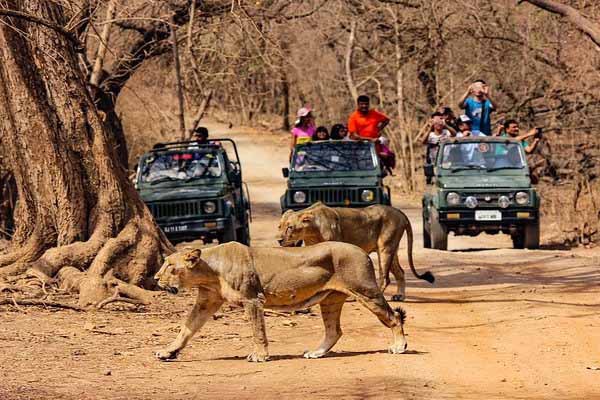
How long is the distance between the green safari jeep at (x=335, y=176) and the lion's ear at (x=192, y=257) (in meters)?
9.67

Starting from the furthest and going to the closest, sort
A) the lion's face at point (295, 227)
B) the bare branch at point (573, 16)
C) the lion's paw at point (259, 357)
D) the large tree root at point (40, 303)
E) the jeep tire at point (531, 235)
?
the jeep tire at point (531, 235), the bare branch at point (573, 16), the large tree root at point (40, 303), the lion's face at point (295, 227), the lion's paw at point (259, 357)

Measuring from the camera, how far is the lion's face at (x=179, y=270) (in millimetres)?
9023

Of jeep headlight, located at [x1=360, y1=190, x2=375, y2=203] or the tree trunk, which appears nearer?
the tree trunk

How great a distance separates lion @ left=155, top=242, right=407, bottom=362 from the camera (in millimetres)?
9141

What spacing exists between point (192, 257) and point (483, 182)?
11.0 meters

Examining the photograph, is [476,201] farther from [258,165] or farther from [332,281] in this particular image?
[258,165]

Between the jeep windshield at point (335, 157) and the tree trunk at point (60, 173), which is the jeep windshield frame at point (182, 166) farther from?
the tree trunk at point (60, 173)

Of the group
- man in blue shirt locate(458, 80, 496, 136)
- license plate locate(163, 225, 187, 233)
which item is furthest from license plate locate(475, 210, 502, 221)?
license plate locate(163, 225, 187, 233)

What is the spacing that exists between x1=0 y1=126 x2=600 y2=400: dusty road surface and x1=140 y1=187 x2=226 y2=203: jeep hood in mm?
4865

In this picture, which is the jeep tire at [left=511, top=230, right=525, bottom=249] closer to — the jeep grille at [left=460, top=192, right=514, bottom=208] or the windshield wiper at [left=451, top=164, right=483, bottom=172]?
the jeep grille at [left=460, top=192, right=514, bottom=208]

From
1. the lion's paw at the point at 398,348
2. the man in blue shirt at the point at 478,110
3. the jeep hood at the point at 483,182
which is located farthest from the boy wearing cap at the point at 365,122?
the lion's paw at the point at 398,348

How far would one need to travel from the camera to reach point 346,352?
9.84 metres

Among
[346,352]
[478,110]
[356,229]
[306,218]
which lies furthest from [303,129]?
[346,352]

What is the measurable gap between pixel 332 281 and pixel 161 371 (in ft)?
4.71
